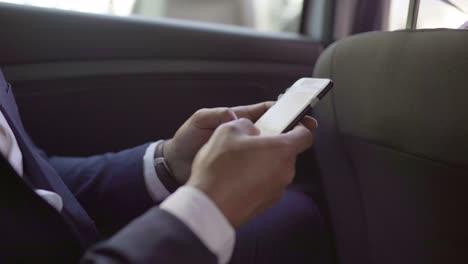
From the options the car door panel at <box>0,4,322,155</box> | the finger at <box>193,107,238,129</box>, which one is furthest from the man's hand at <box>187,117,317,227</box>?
the car door panel at <box>0,4,322,155</box>

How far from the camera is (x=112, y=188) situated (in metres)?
0.85

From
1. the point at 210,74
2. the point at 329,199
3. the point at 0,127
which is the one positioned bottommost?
the point at 329,199

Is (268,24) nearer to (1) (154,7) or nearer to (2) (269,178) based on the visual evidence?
(1) (154,7)

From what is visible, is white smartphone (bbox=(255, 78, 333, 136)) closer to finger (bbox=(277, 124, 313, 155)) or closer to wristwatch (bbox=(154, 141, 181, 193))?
finger (bbox=(277, 124, 313, 155))

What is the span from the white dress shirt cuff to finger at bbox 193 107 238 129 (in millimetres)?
127

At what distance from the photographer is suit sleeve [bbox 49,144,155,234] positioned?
84 centimetres

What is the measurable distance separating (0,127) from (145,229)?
1.09ft

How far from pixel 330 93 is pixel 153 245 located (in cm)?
Answer: 49

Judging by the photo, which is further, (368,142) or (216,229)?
(368,142)

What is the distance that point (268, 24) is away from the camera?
1.39 meters

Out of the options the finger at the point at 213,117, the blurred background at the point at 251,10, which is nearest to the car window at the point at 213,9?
the blurred background at the point at 251,10

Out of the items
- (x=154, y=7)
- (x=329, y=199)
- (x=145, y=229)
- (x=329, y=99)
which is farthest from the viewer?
(x=154, y=7)

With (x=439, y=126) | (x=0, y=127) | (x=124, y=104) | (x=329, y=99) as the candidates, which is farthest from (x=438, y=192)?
(x=124, y=104)

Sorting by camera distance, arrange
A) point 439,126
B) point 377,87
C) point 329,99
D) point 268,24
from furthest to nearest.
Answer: point 268,24 < point 329,99 < point 377,87 < point 439,126
